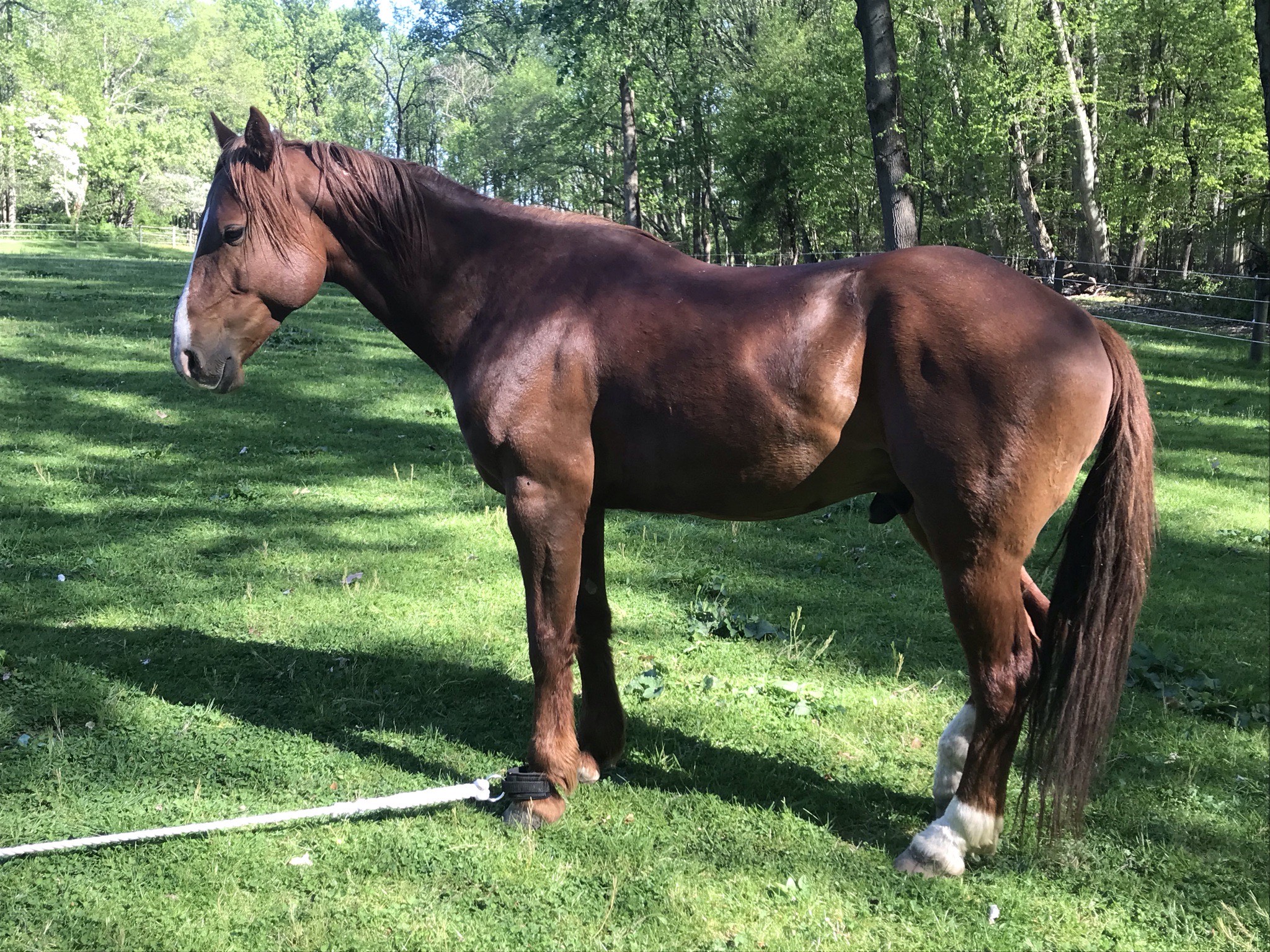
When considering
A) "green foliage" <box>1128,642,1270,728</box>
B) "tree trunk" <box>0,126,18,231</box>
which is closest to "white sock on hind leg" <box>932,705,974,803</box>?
"green foliage" <box>1128,642,1270,728</box>

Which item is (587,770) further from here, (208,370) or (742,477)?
(208,370)

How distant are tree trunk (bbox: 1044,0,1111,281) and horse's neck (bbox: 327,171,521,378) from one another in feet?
72.0

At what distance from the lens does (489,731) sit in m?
4.26

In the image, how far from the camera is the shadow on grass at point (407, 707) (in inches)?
146

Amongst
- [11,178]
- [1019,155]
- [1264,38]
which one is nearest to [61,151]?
[11,178]

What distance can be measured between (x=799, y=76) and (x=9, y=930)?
34.0 meters

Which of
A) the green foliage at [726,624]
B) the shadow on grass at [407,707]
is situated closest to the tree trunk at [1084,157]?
the green foliage at [726,624]

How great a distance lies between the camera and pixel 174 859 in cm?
322

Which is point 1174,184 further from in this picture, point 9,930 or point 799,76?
point 9,930

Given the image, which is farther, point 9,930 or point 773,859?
point 773,859

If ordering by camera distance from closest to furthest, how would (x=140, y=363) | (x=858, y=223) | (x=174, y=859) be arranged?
(x=174, y=859) < (x=140, y=363) < (x=858, y=223)

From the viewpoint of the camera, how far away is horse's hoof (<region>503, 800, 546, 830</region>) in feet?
11.3

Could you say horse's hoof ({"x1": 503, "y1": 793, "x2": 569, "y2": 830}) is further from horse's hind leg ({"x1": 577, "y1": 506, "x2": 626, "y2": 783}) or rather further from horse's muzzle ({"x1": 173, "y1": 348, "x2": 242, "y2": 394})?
horse's muzzle ({"x1": 173, "y1": 348, "x2": 242, "y2": 394})

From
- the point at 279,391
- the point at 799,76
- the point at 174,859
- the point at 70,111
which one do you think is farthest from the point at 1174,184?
the point at 70,111
